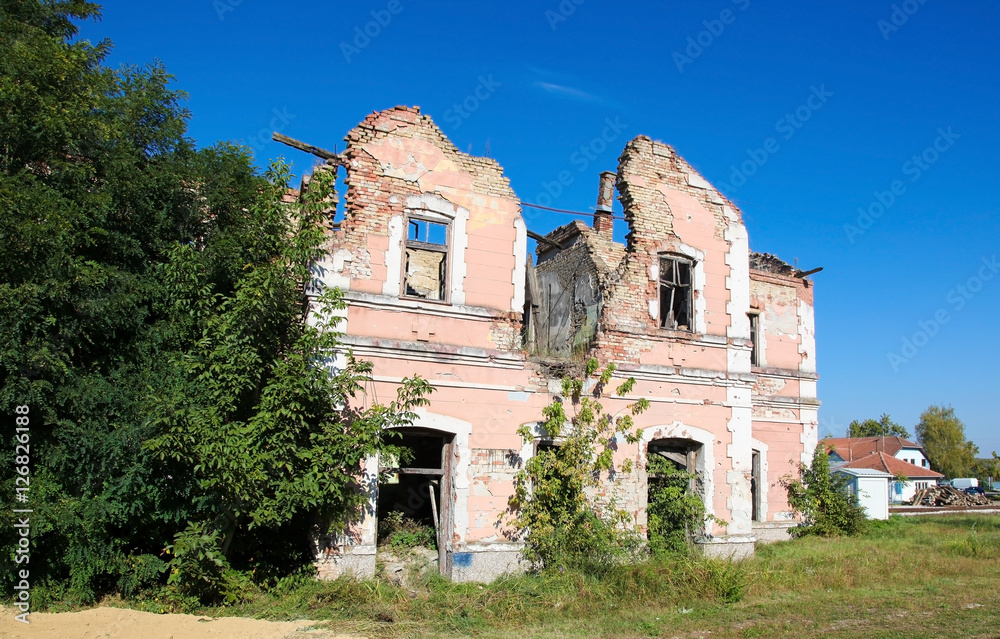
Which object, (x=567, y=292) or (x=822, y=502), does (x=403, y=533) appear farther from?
(x=822, y=502)

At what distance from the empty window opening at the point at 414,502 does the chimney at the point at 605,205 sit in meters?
6.68

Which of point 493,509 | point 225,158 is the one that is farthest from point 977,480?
point 225,158

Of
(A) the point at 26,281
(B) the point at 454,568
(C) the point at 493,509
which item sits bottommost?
(B) the point at 454,568

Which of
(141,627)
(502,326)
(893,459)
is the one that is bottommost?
(141,627)

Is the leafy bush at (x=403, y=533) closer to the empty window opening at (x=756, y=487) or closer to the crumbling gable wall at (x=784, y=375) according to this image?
the empty window opening at (x=756, y=487)

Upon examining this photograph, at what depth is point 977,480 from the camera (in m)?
56.8

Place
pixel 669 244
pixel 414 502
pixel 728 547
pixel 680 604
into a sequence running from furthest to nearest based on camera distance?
1. pixel 669 244
2. pixel 414 502
3. pixel 728 547
4. pixel 680 604

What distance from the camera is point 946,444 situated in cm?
5981

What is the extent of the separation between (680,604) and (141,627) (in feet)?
21.6

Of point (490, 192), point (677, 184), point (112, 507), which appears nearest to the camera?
point (112, 507)

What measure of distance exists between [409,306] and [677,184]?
6.07m

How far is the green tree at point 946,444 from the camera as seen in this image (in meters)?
58.9

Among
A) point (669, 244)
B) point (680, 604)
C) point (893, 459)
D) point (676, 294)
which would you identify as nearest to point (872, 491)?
point (676, 294)

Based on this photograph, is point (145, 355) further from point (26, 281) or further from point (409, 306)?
point (409, 306)
